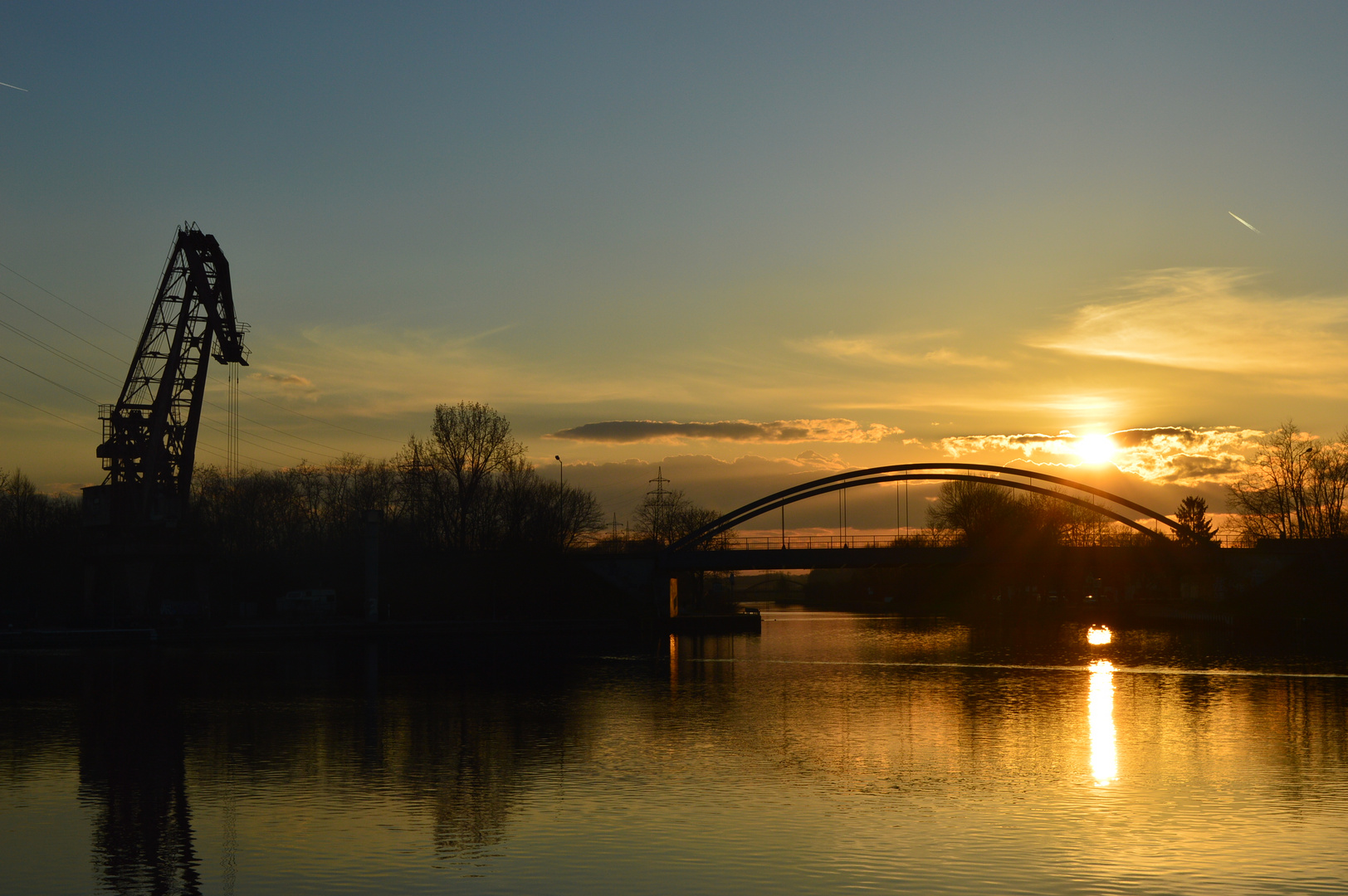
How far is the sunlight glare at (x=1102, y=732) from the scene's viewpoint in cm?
2372

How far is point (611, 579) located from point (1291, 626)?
51.8 metres

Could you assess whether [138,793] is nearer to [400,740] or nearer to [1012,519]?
[400,740]

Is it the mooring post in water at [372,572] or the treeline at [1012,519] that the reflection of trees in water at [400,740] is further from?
the treeline at [1012,519]

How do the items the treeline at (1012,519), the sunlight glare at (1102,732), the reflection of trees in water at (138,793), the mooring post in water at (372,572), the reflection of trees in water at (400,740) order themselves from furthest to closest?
the treeline at (1012,519) → the mooring post in water at (372,572) → the sunlight glare at (1102,732) → the reflection of trees in water at (400,740) → the reflection of trees in water at (138,793)

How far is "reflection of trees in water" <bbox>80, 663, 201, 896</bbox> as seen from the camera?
1576 centimetres

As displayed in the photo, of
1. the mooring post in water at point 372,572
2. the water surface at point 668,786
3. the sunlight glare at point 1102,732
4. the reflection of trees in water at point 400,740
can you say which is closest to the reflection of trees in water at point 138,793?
the water surface at point 668,786

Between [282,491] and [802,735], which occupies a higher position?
[282,491]

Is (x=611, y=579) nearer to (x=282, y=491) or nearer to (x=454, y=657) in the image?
(x=454, y=657)

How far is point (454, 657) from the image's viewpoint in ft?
195

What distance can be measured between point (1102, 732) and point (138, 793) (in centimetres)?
2219

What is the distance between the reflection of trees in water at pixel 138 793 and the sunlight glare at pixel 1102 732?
16.0 metres

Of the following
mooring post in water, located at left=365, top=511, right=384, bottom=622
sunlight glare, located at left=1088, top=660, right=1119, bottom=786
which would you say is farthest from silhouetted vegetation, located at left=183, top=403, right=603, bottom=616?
sunlight glare, located at left=1088, top=660, right=1119, bottom=786

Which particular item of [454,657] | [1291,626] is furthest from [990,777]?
[1291,626]

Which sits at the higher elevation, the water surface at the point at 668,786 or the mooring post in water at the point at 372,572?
the mooring post in water at the point at 372,572
